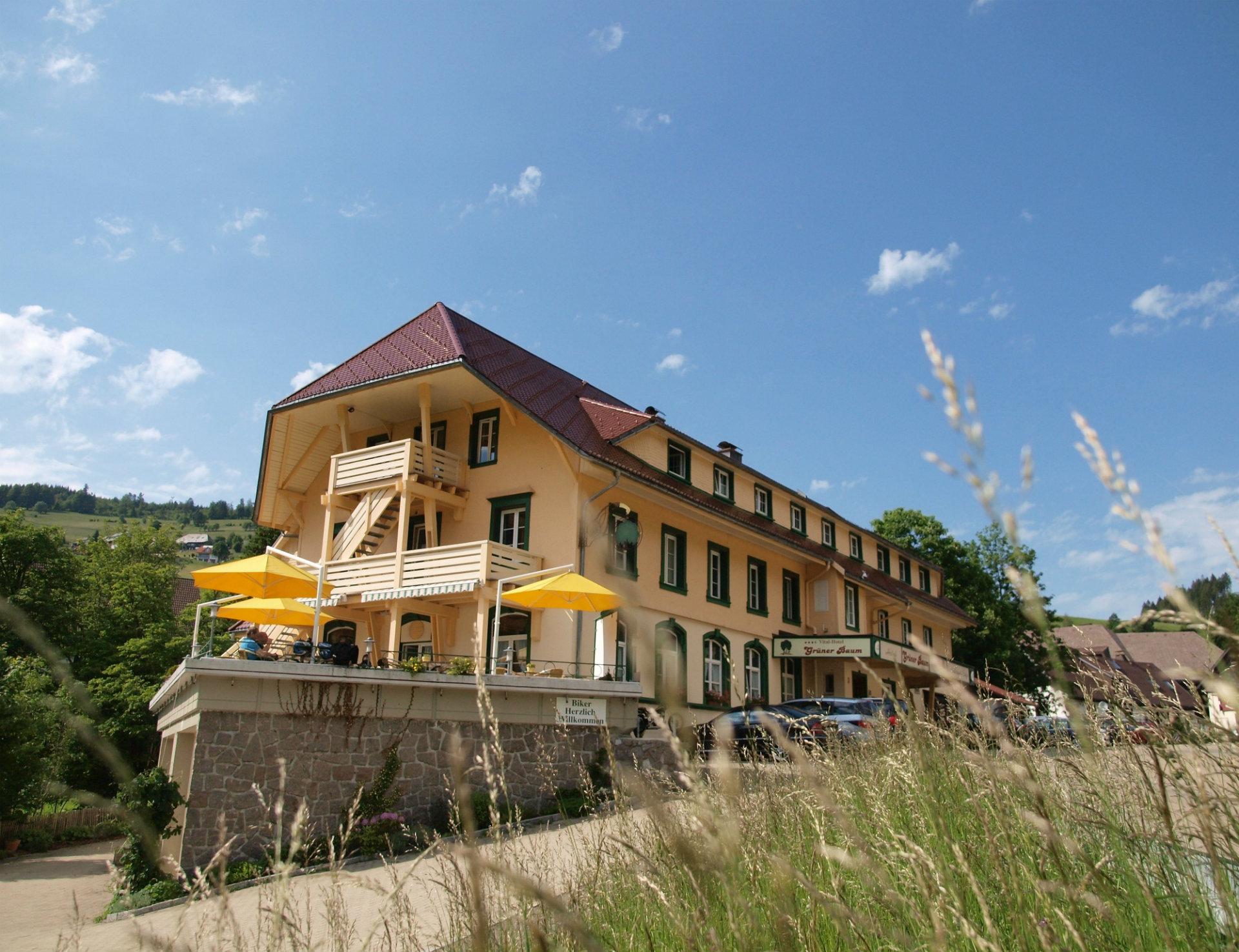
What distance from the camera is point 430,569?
20.6 metres

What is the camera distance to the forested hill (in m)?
140

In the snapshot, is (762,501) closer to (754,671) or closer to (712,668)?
(754,671)

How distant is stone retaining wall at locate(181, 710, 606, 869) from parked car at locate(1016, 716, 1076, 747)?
6.14 meters

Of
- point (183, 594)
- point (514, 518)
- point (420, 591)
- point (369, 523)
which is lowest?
point (420, 591)

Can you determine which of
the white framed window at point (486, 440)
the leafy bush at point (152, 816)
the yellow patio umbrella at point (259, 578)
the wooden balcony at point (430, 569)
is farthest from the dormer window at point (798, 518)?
the leafy bush at point (152, 816)

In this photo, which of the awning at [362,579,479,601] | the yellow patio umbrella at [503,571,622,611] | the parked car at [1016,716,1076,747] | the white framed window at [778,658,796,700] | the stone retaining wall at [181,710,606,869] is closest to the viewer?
the parked car at [1016,716,1076,747]

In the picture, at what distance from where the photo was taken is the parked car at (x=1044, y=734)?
5.20 metres

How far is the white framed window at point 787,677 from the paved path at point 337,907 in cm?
1580

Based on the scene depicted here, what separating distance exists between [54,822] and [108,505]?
144682mm

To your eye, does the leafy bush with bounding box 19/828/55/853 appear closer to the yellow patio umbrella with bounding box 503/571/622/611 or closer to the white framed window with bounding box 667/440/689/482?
the yellow patio umbrella with bounding box 503/571/622/611

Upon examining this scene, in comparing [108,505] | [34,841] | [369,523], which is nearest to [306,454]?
[369,523]

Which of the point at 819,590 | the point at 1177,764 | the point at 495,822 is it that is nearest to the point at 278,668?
the point at 495,822

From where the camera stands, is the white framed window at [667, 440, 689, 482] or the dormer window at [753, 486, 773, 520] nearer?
the white framed window at [667, 440, 689, 482]

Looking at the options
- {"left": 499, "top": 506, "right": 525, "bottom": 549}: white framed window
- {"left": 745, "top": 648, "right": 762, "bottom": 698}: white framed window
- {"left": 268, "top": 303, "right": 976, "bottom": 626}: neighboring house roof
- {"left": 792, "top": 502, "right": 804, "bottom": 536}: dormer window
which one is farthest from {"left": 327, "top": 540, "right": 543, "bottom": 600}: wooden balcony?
{"left": 792, "top": 502, "right": 804, "bottom": 536}: dormer window
